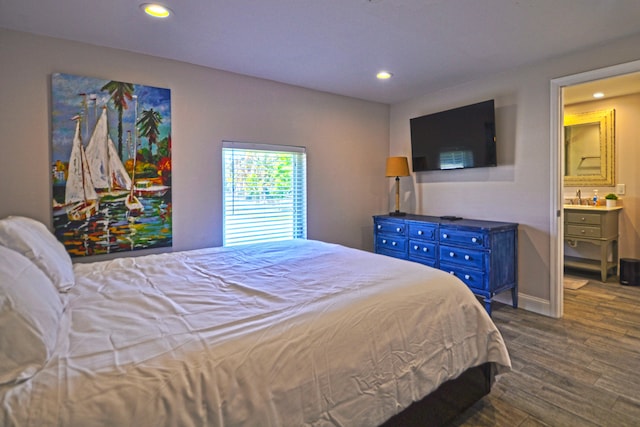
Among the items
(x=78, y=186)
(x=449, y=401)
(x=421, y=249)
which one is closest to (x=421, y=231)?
(x=421, y=249)

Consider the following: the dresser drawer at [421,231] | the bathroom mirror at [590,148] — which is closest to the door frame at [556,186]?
the dresser drawer at [421,231]

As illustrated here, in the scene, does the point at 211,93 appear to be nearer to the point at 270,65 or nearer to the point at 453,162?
the point at 270,65

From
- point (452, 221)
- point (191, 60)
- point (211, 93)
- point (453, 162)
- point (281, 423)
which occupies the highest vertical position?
point (191, 60)

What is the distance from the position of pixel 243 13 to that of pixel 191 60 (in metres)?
1.02

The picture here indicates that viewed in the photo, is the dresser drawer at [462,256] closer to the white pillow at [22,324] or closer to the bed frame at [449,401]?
the bed frame at [449,401]

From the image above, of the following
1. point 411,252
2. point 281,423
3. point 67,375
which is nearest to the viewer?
point 67,375

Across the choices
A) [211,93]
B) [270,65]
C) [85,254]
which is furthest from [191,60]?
[85,254]

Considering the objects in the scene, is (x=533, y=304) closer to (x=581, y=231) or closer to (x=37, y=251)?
(x=581, y=231)

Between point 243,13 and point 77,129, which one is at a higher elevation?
point 243,13

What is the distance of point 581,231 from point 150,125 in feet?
17.3

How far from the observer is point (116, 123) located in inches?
108

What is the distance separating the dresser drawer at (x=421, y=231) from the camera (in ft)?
11.7

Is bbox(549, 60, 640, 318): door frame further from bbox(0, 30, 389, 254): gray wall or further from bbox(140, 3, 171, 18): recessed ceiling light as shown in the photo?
bbox(140, 3, 171, 18): recessed ceiling light

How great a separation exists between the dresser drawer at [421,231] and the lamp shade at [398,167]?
0.75m
